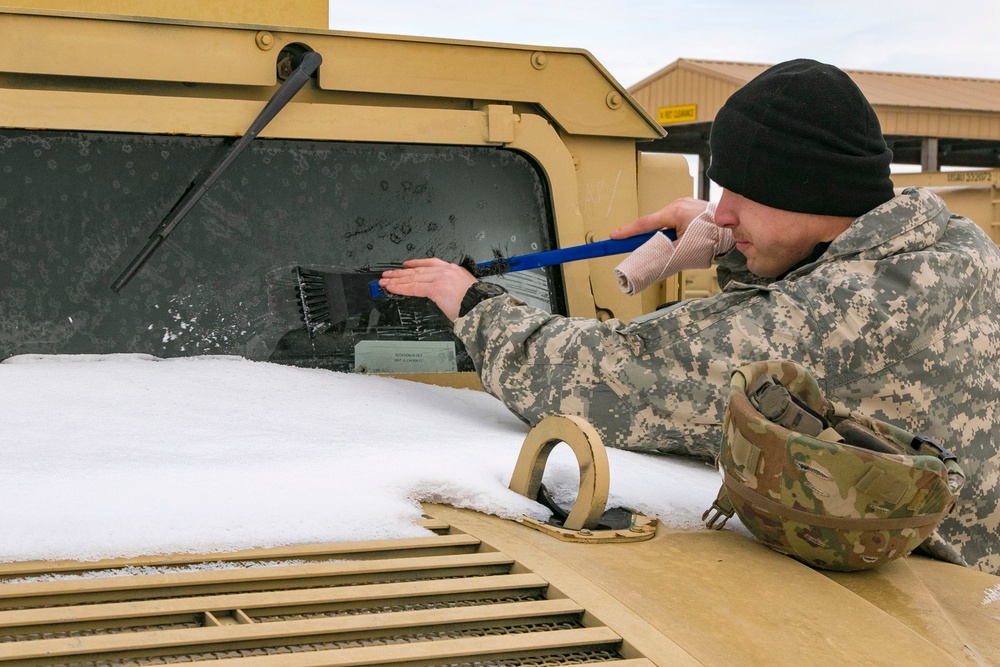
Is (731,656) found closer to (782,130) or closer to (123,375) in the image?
(782,130)

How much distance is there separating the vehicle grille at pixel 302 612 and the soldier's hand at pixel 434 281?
942mm

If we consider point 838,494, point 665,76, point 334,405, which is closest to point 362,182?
point 334,405

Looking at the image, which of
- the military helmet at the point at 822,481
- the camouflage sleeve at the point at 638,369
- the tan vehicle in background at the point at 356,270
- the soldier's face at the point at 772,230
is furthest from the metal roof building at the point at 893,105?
the military helmet at the point at 822,481

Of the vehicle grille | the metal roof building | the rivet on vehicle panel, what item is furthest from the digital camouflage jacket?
the metal roof building

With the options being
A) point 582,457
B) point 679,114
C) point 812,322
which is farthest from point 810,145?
point 679,114

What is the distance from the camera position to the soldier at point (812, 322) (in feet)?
5.99

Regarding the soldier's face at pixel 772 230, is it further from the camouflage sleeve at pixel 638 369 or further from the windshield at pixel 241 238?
the windshield at pixel 241 238

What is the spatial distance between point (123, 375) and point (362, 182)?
26.1 inches

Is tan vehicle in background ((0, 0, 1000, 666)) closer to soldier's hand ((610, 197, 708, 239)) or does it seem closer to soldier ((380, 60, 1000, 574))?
soldier's hand ((610, 197, 708, 239))

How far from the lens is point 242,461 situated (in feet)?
5.24

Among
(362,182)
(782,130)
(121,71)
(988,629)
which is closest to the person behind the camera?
(988,629)

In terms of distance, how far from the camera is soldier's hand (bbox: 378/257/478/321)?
224 cm

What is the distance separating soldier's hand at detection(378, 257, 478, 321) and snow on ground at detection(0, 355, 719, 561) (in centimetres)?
18

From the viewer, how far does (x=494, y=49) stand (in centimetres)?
254
